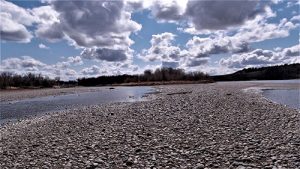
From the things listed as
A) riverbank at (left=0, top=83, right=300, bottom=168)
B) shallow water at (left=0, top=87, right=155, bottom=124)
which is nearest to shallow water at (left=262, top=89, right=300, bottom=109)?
riverbank at (left=0, top=83, right=300, bottom=168)

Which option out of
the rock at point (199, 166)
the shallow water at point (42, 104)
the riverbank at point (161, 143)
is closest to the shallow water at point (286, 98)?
the riverbank at point (161, 143)

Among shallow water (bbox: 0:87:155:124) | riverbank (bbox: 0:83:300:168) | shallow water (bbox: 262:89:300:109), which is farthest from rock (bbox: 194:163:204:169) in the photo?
shallow water (bbox: 262:89:300:109)

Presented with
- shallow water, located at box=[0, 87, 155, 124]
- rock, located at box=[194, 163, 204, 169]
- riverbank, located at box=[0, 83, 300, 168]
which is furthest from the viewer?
shallow water, located at box=[0, 87, 155, 124]

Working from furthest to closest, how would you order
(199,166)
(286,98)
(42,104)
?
(42,104)
(286,98)
(199,166)

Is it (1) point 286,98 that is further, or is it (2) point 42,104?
(2) point 42,104

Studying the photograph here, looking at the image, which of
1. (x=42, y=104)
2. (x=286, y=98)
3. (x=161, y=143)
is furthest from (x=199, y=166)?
(x=42, y=104)

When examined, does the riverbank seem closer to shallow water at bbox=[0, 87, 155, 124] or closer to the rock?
the rock

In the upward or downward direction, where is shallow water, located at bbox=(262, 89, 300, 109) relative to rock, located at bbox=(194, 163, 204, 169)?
upward

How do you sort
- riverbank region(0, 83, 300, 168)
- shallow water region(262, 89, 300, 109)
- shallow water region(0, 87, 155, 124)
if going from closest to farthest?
riverbank region(0, 83, 300, 168)
shallow water region(0, 87, 155, 124)
shallow water region(262, 89, 300, 109)

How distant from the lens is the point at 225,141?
14.8m

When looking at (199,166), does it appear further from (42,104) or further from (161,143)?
(42,104)

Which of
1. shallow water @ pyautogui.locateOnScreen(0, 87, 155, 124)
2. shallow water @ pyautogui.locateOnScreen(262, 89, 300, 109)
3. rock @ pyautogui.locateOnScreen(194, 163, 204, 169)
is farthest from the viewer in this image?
shallow water @ pyautogui.locateOnScreen(262, 89, 300, 109)

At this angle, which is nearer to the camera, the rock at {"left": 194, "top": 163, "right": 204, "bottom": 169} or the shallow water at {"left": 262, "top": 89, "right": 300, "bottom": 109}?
the rock at {"left": 194, "top": 163, "right": 204, "bottom": 169}

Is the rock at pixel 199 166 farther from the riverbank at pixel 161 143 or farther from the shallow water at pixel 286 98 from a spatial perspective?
the shallow water at pixel 286 98
